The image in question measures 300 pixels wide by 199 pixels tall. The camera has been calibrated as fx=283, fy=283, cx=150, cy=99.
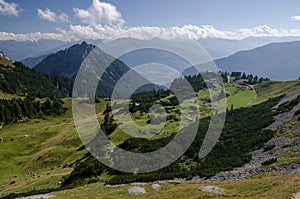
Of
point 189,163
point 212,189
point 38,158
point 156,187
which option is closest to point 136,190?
point 156,187

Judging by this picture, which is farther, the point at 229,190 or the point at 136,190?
the point at 136,190

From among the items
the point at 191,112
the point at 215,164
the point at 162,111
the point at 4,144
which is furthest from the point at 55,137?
the point at 215,164

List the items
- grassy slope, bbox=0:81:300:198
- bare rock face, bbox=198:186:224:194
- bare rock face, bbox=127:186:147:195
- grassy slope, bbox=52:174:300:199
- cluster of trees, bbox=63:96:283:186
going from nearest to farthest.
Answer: grassy slope, bbox=52:174:300:199 < bare rock face, bbox=198:186:224:194 < bare rock face, bbox=127:186:147:195 < cluster of trees, bbox=63:96:283:186 < grassy slope, bbox=0:81:300:198

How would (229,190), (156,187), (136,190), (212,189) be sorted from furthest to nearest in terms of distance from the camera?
(156,187), (136,190), (212,189), (229,190)

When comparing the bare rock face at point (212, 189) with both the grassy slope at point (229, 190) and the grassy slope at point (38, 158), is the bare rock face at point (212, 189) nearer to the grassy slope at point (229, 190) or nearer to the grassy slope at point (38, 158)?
the grassy slope at point (229, 190)

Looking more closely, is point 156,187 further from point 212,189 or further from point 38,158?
point 38,158

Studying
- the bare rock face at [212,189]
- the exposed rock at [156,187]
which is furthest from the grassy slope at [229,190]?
the bare rock face at [212,189]

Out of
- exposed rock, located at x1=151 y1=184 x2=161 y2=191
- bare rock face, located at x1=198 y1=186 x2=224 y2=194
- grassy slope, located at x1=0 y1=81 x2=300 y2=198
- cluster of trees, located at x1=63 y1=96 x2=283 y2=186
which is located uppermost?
bare rock face, located at x1=198 y1=186 x2=224 y2=194

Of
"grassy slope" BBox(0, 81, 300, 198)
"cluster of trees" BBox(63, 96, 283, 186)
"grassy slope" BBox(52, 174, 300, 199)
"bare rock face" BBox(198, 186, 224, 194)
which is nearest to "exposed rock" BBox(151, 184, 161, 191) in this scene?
"grassy slope" BBox(52, 174, 300, 199)

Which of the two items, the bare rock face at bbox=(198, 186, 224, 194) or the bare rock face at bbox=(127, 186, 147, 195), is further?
the bare rock face at bbox=(127, 186, 147, 195)

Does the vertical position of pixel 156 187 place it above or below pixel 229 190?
below

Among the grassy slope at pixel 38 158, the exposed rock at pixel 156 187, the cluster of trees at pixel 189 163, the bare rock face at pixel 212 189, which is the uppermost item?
the bare rock face at pixel 212 189

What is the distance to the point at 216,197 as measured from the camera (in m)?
33.6

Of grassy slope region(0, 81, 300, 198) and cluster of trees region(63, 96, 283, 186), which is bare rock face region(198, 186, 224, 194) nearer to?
grassy slope region(0, 81, 300, 198)
